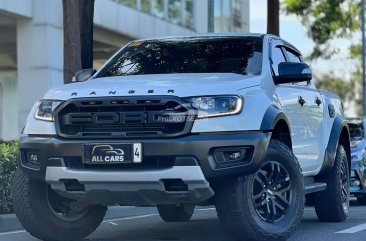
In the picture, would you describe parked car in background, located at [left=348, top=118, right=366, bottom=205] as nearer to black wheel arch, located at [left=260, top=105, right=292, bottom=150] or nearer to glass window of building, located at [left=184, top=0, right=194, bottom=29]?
black wheel arch, located at [left=260, top=105, right=292, bottom=150]

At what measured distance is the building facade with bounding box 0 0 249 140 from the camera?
21641 millimetres

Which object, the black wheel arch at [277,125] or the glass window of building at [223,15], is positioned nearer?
the black wheel arch at [277,125]

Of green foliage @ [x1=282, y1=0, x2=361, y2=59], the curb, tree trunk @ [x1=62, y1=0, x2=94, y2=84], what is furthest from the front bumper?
green foliage @ [x1=282, y1=0, x2=361, y2=59]

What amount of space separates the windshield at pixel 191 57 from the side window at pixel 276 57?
18cm

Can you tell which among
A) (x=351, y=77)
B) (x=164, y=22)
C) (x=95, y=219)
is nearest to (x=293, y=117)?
(x=95, y=219)

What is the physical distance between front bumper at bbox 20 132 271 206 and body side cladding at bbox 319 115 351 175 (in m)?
2.16

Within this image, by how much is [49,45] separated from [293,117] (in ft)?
48.5

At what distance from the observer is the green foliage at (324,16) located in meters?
24.0

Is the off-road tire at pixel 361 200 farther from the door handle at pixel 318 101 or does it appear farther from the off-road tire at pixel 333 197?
the door handle at pixel 318 101

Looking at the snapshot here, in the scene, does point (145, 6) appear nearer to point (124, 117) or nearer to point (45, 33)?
point (45, 33)

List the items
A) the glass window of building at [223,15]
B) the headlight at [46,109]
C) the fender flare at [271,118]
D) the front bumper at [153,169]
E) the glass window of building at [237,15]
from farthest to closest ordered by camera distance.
Answer: the glass window of building at [237,15] < the glass window of building at [223,15] < the headlight at [46,109] < the fender flare at [271,118] < the front bumper at [153,169]

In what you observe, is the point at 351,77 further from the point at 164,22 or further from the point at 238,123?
the point at 238,123

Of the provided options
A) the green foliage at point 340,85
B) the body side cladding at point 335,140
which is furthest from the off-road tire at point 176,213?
the green foliage at point 340,85

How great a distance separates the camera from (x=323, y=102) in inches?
352
